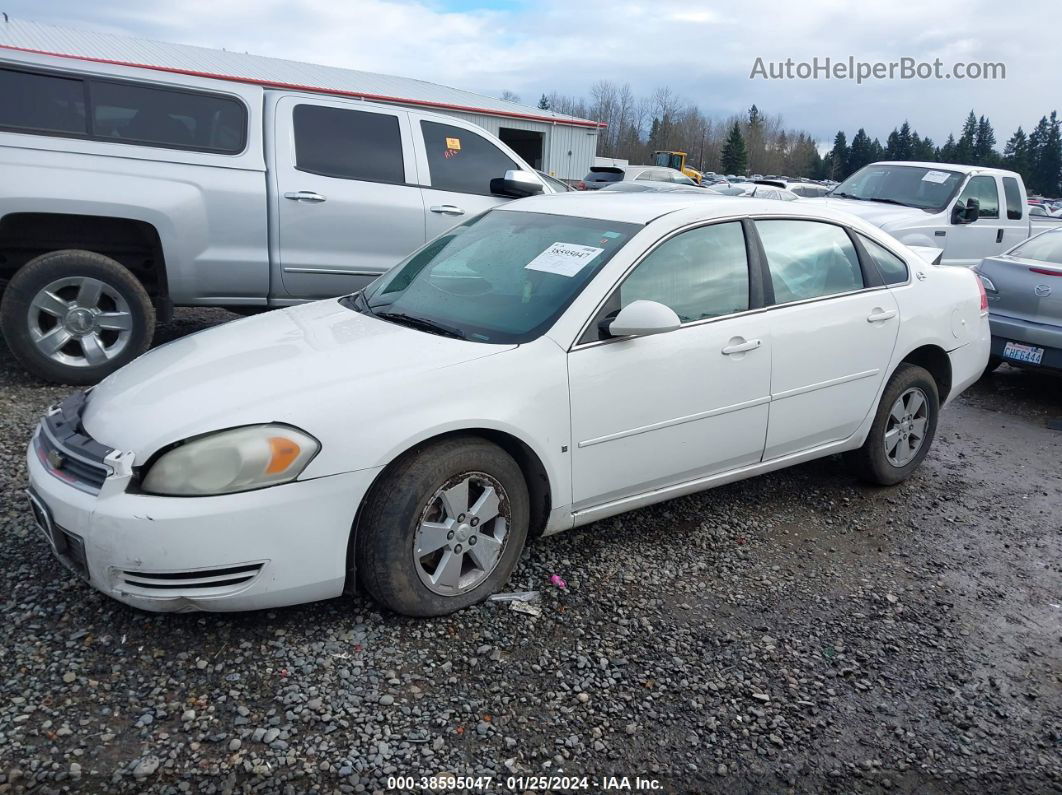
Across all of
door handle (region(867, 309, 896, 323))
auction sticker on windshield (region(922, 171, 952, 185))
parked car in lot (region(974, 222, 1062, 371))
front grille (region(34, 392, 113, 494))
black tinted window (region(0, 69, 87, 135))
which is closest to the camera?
front grille (region(34, 392, 113, 494))

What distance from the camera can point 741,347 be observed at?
386 centimetres

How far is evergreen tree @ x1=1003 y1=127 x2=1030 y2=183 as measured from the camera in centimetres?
7781

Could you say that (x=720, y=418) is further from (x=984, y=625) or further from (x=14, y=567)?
(x=14, y=567)

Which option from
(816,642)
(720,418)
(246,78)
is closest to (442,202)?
(720,418)

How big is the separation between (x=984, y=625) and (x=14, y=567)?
12.9ft

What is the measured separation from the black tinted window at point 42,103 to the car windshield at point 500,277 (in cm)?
279

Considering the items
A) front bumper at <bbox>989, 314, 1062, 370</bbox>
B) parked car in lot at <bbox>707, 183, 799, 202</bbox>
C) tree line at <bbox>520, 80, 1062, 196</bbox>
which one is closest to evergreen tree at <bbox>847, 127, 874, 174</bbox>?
tree line at <bbox>520, 80, 1062, 196</bbox>

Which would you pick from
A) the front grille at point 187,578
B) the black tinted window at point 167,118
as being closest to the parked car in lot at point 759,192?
the black tinted window at point 167,118

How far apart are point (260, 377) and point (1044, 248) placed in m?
7.23

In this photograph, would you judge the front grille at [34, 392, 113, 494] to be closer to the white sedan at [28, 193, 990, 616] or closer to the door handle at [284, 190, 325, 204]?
the white sedan at [28, 193, 990, 616]

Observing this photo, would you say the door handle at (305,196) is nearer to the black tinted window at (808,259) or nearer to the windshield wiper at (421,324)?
the windshield wiper at (421,324)

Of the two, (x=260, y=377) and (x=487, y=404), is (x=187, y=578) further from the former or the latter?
(x=487, y=404)

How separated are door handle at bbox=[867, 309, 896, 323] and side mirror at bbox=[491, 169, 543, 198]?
333 cm

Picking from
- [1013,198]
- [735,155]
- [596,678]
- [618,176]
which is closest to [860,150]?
[735,155]
